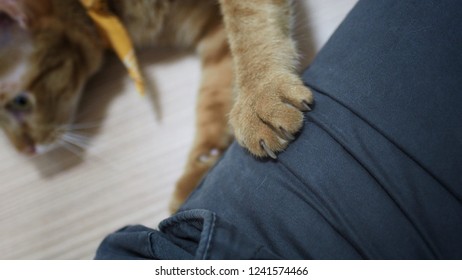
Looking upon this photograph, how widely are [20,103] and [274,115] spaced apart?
26.9 inches

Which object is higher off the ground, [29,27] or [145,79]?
[29,27]

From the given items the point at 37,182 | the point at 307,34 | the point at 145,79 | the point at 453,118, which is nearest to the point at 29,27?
the point at 145,79

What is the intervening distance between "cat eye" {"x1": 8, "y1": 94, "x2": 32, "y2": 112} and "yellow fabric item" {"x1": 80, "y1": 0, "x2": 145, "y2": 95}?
0.26 metres

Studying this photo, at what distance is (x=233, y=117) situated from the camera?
0.80 metres

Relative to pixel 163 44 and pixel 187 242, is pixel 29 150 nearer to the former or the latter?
pixel 163 44

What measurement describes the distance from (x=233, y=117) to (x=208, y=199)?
0.58 ft

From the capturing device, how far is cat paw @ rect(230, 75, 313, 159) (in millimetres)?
718

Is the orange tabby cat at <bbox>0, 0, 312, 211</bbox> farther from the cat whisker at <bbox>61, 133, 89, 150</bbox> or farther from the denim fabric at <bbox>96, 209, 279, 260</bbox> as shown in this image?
the denim fabric at <bbox>96, 209, 279, 260</bbox>

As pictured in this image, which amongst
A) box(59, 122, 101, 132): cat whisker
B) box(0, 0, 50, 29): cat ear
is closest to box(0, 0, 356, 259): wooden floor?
box(59, 122, 101, 132): cat whisker

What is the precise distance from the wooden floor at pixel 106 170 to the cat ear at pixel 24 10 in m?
0.23

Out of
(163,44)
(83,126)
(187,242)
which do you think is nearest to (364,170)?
(187,242)

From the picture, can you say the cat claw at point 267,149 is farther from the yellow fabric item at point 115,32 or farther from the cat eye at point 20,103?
the cat eye at point 20,103
